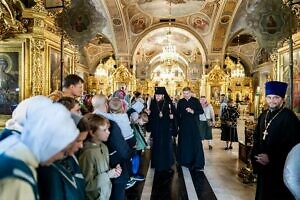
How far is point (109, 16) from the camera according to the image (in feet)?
66.4

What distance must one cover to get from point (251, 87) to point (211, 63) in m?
11.1

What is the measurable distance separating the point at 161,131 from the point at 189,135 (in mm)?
719

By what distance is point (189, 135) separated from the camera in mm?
8039

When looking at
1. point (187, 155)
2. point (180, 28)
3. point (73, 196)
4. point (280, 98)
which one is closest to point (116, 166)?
point (73, 196)

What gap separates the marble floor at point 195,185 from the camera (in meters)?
5.75

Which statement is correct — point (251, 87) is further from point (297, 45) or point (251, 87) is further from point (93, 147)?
point (93, 147)

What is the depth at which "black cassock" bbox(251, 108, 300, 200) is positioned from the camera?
4.21 meters

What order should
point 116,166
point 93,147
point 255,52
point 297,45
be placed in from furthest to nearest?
point 255,52 → point 297,45 → point 116,166 → point 93,147

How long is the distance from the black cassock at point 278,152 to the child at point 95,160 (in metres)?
2.19

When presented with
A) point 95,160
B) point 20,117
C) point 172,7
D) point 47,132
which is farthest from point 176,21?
point 47,132

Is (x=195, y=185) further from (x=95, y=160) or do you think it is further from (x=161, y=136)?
(x=95, y=160)

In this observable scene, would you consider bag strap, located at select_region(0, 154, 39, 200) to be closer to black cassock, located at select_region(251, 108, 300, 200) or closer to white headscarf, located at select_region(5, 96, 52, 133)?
white headscarf, located at select_region(5, 96, 52, 133)

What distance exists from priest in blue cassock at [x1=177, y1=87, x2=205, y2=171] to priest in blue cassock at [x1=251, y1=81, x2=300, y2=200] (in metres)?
3.54

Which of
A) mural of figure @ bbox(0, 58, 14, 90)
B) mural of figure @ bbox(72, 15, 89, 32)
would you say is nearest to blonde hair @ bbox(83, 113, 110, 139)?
mural of figure @ bbox(72, 15, 89, 32)
